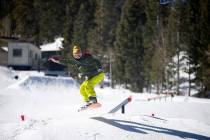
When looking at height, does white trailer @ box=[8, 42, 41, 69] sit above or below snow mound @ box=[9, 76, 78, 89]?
above

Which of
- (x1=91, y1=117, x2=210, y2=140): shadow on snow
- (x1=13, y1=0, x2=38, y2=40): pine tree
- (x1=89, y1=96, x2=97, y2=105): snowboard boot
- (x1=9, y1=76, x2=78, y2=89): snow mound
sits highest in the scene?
(x1=13, y1=0, x2=38, y2=40): pine tree

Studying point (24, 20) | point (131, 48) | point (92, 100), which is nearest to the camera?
point (92, 100)

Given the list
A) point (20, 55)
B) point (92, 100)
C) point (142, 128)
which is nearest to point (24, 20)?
point (20, 55)

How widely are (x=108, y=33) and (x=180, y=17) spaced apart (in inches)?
641

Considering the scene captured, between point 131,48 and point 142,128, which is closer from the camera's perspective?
point 142,128

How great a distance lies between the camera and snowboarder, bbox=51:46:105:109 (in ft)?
34.3

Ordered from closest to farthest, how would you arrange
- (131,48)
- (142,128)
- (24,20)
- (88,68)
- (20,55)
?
(142,128), (88,68), (131,48), (20,55), (24,20)

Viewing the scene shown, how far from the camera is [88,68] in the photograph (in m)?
10.6

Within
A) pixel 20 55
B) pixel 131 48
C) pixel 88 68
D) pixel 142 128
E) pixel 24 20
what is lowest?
pixel 142 128

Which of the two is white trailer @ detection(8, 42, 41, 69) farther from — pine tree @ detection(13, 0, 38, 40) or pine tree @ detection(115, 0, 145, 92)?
pine tree @ detection(13, 0, 38, 40)

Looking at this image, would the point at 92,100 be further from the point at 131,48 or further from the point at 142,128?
the point at 131,48

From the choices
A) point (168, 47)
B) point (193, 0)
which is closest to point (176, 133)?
point (168, 47)

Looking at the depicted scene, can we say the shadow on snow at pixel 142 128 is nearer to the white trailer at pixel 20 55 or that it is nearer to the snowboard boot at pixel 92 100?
the snowboard boot at pixel 92 100

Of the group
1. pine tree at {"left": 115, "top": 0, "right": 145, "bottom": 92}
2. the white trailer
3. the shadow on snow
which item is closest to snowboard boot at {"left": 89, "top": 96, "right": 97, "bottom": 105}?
the shadow on snow
